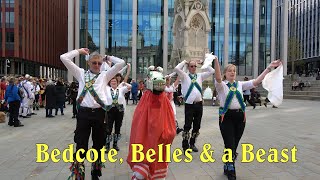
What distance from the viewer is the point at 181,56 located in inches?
898

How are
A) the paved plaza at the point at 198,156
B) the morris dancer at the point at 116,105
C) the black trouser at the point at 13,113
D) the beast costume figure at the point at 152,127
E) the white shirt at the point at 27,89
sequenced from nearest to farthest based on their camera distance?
the beast costume figure at the point at 152,127 → the paved plaza at the point at 198,156 → the morris dancer at the point at 116,105 → the black trouser at the point at 13,113 → the white shirt at the point at 27,89

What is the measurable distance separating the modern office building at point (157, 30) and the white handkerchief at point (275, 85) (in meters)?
53.3

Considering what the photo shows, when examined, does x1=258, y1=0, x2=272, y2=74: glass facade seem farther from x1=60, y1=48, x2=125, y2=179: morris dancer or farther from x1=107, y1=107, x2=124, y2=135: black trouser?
x1=60, y1=48, x2=125, y2=179: morris dancer

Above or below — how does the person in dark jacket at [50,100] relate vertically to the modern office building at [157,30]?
below

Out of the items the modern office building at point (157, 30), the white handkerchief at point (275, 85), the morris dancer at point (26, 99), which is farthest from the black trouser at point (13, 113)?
the modern office building at point (157, 30)

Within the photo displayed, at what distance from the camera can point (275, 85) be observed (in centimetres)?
587

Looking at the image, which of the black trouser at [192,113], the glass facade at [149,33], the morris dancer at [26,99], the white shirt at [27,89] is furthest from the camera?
the glass facade at [149,33]

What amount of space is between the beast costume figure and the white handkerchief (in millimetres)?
1932

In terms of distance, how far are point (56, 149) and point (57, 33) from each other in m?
82.2

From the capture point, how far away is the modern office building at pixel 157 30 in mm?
60178

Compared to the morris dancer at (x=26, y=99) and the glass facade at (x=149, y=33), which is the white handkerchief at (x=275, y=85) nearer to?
the morris dancer at (x=26, y=99)

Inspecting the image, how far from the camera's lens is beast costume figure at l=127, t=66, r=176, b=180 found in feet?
15.4

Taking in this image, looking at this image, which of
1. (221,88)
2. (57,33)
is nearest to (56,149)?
(221,88)

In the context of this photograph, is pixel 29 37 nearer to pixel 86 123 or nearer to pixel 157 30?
pixel 157 30
